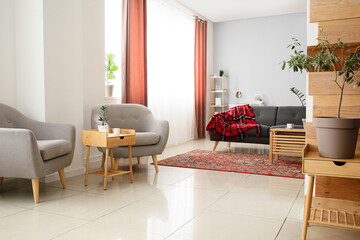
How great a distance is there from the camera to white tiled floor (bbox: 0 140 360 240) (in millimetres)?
2166

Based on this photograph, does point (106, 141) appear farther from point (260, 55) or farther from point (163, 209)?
point (260, 55)

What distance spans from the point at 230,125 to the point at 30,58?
3097mm

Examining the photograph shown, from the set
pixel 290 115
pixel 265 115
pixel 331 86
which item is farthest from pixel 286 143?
pixel 331 86

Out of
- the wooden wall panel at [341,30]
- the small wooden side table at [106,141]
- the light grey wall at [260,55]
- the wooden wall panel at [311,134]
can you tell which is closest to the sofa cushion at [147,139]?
the small wooden side table at [106,141]

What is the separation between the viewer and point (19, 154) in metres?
2.74

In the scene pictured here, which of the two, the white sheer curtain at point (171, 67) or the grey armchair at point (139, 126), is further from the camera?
the white sheer curtain at point (171, 67)

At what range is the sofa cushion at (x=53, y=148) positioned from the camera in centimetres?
286

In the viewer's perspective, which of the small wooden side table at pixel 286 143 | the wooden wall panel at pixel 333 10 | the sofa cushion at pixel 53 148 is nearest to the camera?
the wooden wall panel at pixel 333 10

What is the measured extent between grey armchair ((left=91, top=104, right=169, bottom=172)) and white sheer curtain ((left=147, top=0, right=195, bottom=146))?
127cm

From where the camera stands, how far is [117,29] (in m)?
5.21

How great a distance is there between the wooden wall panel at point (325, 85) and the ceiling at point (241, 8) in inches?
184

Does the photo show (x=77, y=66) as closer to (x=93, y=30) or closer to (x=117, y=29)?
(x=93, y=30)

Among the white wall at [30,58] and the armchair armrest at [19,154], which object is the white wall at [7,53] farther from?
the armchair armrest at [19,154]

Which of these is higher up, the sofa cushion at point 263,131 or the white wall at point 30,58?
the white wall at point 30,58
